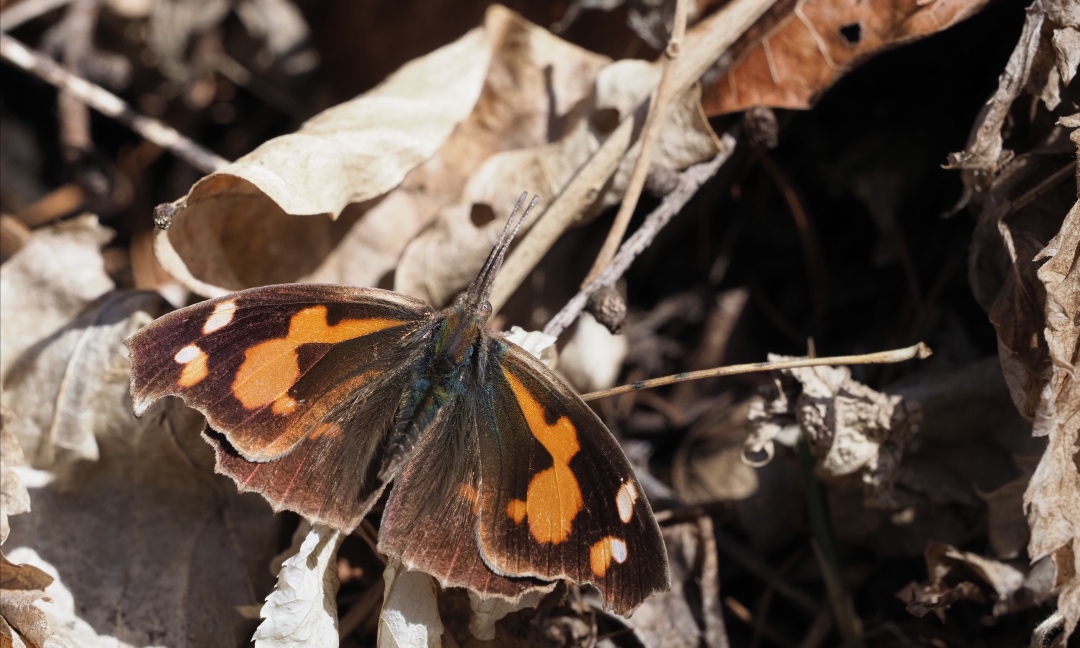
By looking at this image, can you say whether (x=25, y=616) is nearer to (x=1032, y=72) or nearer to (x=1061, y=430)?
(x=1061, y=430)

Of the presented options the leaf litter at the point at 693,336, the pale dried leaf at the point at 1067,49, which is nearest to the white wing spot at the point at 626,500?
the leaf litter at the point at 693,336

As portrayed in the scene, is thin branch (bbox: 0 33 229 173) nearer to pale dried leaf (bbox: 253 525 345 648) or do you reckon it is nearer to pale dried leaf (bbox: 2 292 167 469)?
pale dried leaf (bbox: 2 292 167 469)

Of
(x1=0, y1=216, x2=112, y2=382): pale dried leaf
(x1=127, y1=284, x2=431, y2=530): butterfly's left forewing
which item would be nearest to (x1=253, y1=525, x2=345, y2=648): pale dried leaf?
(x1=127, y1=284, x2=431, y2=530): butterfly's left forewing

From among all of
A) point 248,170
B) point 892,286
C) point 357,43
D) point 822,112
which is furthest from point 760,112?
point 357,43

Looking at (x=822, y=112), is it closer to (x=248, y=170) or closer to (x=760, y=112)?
(x=760, y=112)

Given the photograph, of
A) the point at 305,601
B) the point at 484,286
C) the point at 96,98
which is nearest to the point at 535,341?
the point at 484,286

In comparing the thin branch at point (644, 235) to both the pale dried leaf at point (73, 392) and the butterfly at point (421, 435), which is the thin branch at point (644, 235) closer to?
the butterfly at point (421, 435)
